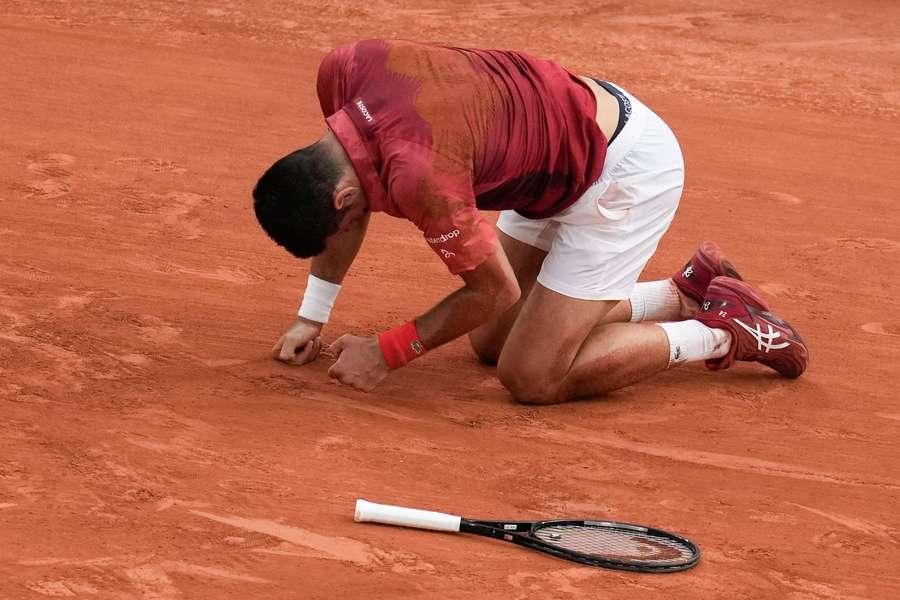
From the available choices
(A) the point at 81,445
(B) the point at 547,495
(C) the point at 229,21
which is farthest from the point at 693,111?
(A) the point at 81,445

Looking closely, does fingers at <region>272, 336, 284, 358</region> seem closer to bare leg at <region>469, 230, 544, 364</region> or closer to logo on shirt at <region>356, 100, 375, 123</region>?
bare leg at <region>469, 230, 544, 364</region>

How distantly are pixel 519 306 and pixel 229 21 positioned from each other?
461 centimetres

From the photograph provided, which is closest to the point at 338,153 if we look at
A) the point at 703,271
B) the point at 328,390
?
the point at 328,390

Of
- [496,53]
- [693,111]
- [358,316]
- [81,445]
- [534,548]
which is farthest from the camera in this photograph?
[693,111]

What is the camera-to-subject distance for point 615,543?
3627mm

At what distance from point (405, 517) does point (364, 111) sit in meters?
1.21

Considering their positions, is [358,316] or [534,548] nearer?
[534,548]

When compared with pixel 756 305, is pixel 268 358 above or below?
below

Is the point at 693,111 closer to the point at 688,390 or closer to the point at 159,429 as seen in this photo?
the point at 688,390

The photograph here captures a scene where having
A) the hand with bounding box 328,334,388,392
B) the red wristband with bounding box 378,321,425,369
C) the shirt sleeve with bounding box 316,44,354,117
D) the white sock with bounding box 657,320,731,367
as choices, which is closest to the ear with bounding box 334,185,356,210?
the shirt sleeve with bounding box 316,44,354,117

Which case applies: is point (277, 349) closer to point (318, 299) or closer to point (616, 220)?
point (318, 299)

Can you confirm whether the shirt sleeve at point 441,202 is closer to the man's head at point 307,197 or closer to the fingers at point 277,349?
the man's head at point 307,197

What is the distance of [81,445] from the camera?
391 centimetres

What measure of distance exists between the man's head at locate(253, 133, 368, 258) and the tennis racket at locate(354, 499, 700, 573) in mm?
787
